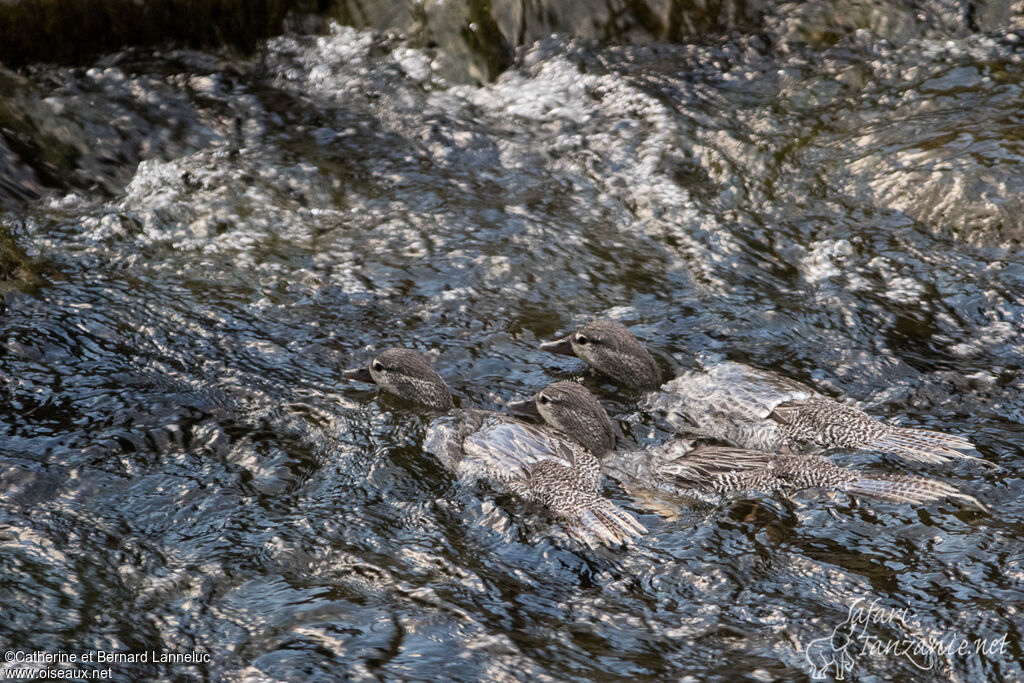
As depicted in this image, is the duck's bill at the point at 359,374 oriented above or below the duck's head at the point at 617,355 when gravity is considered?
above

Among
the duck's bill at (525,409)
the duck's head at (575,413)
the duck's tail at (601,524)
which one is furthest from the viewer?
the duck's bill at (525,409)

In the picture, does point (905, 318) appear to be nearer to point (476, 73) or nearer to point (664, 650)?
point (664, 650)

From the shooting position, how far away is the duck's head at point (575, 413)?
5977mm

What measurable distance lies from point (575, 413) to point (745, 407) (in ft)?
3.62

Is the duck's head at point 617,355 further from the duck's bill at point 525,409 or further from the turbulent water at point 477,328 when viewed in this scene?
the duck's bill at point 525,409

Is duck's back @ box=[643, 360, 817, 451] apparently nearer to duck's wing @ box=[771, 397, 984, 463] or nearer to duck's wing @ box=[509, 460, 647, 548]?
duck's wing @ box=[771, 397, 984, 463]

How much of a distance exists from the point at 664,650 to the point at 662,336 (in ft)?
10.4

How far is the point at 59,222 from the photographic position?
765 centimetres

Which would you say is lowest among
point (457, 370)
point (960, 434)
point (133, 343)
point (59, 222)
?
point (960, 434)

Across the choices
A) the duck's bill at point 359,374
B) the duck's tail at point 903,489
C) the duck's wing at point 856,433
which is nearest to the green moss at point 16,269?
the duck's bill at point 359,374

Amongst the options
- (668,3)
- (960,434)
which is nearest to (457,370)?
(960,434)

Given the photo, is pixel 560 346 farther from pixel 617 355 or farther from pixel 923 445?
pixel 923 445

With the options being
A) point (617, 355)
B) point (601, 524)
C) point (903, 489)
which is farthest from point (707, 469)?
point (617, 355)

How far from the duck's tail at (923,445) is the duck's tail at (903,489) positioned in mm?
243
